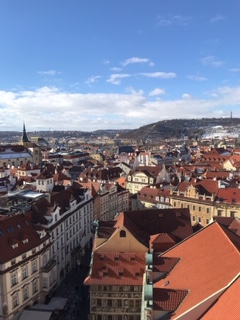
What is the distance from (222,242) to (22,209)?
3432cm

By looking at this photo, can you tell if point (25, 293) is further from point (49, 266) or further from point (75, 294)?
point (75, 294)

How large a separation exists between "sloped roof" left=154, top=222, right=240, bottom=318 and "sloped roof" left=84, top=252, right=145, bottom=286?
26.1 ft

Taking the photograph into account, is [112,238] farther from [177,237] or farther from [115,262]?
[177,237]

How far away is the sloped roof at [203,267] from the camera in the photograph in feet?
80.2

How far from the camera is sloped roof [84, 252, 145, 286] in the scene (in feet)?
130

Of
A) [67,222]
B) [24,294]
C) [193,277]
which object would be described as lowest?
[24,294]

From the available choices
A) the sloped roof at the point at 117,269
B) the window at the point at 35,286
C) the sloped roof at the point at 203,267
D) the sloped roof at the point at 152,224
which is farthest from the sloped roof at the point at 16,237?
the sloped roof at the point at 203,267

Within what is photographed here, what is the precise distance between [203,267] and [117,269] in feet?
51.5

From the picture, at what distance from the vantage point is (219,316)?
20.8 metres

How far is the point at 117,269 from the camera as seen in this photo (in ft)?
133

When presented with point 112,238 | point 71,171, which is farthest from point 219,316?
point 71,171

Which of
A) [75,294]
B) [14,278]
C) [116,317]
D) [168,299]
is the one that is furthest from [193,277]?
[75,294]

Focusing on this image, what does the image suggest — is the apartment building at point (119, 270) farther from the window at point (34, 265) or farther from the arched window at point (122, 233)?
the window at point (34, 265)

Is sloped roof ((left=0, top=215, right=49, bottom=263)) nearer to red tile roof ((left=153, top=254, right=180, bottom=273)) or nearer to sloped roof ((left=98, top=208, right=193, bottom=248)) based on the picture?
sloped roof ((left=98, top=208, right=193, bottom=248))
